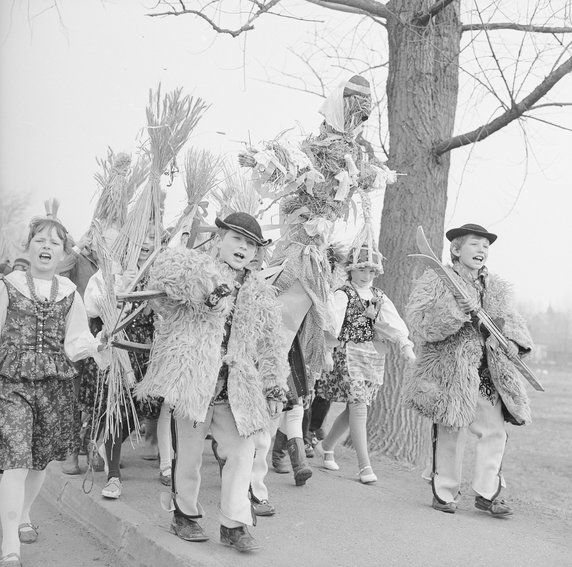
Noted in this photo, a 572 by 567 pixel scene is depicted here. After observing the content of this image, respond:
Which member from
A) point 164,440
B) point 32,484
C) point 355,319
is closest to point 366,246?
point 355,319

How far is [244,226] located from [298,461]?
2.02 meters

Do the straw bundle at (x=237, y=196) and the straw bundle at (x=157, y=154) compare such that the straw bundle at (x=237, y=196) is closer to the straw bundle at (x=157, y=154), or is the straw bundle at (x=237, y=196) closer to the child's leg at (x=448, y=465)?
the straw bundle at (x=157, y=154)

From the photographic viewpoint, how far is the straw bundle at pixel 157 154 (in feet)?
16.3

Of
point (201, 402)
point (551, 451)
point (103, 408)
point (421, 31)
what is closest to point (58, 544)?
point (103, 408)

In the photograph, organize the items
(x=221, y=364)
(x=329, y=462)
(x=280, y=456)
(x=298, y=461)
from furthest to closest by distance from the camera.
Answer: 1. (x=329, y=462)
2. (x=280, y=456)
3. (x=298, y=461)
4. (x=221, y=364)

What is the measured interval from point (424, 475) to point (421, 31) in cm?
414

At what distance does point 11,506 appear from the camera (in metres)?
4.16

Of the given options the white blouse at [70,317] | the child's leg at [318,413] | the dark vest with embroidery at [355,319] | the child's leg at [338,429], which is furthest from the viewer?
the child's leg at [318,413]

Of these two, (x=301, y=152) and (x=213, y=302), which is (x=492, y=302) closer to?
(x=301, y=152)

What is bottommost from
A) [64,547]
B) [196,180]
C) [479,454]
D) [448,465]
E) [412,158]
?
[64,547]

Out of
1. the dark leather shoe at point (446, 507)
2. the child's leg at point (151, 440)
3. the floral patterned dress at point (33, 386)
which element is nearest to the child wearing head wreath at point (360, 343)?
the dark leather shoe at point (446, 507)

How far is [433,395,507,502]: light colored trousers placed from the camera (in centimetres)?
530

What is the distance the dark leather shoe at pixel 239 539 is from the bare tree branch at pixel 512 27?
466 centimetres

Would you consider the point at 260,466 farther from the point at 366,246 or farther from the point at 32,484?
the point at 366,246
